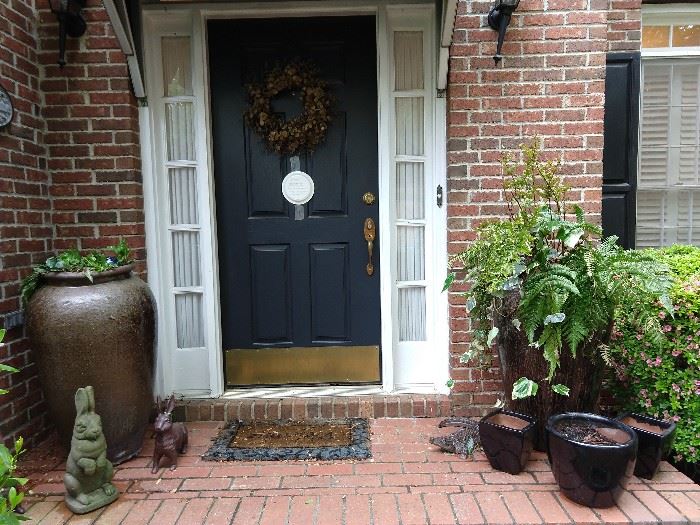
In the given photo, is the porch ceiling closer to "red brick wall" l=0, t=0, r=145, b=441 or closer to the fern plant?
"red brick wall" l=0, t=0, r=145, b=441

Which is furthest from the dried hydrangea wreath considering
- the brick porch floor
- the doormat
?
the brick porch floor

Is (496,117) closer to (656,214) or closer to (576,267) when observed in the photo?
(576,267)

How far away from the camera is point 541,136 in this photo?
2.78m

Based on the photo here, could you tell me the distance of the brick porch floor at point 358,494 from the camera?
2.02 metres

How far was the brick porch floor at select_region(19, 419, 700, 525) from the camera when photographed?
2016 millimetres

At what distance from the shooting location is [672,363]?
2396 millimetres

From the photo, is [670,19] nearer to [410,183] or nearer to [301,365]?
[410,183]

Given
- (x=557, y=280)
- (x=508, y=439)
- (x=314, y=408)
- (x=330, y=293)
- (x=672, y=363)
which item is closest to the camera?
(x=557, y=280)

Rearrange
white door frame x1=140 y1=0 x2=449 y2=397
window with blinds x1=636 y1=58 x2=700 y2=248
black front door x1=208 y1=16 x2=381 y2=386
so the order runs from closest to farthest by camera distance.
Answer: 1. white door frame x1=140 y1=0 x2=449 y2=397
2. black front door x1=208 y1=16 x2=381 y2=386
3. window with blinds x1=636 y1=58 x2=700 y2=248

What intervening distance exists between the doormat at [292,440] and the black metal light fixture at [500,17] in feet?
7.14

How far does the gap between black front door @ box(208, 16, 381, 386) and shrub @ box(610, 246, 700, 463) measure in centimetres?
137

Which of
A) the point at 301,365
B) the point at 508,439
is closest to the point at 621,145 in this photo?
the point at 508,439

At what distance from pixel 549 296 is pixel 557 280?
82mm

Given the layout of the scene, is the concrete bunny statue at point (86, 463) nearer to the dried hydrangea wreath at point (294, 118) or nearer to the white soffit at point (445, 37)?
the dried hydrangea wreath at point (294, 118)
